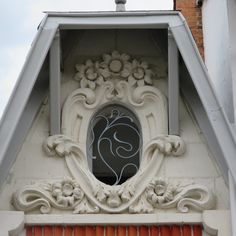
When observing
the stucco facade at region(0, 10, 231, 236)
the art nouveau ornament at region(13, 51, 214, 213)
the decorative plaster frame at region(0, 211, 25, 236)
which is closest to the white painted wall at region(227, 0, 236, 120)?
the stucco facade at region(0, 10, 231, 236)

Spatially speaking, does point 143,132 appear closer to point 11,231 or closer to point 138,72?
point 138,72

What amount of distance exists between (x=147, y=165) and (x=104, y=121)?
2.44 ft

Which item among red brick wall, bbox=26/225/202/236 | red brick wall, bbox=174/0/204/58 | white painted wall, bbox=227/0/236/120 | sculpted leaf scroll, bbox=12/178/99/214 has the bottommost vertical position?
red brick wall, bbox=26/225/202/236

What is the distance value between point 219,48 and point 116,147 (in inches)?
89.1

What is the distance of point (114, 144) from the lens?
31.1 feet

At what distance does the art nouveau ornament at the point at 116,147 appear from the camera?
8.89 metres

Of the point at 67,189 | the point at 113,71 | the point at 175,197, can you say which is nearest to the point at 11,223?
the point at 67,189

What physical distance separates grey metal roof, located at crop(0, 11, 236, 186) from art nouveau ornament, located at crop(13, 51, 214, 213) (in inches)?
11.6

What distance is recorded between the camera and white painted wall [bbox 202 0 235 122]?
10.1 m

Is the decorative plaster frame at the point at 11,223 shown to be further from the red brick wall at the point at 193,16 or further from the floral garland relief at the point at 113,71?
the red brick wall at the point at 193,16

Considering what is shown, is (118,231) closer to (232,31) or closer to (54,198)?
(54,198)

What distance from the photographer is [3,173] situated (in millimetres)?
8961

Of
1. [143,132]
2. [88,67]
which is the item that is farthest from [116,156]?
[88,67]

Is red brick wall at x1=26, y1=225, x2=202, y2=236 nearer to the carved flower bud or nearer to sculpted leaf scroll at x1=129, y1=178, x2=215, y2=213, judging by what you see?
sculpted leaf scroll at x1=129, y1=178, x2=215, y2=213
